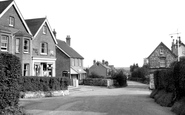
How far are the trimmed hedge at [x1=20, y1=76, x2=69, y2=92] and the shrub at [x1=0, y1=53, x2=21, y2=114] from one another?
32.8 feet

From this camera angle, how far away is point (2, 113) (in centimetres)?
1055

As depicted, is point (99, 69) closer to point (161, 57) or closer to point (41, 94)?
point (161, 57)

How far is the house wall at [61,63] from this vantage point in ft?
155

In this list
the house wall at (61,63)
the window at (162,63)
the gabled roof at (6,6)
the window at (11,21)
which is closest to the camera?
the gabled roof at (6,6)

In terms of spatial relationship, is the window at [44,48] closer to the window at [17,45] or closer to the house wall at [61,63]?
the window at [17,45]

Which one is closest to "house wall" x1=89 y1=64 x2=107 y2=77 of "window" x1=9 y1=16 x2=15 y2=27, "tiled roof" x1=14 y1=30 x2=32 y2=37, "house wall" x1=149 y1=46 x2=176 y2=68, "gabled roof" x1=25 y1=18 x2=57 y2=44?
"house wall" x1=149 y1=46 x2=176 y2=68

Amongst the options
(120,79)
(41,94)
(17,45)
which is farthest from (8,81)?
(120,79)

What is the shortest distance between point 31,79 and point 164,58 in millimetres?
46913

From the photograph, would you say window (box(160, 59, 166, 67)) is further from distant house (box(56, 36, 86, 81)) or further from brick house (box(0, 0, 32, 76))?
brick house (box(0, 0, 32, 76))

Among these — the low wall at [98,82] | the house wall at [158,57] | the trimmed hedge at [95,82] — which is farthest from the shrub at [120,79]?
the house wall at [158,57]

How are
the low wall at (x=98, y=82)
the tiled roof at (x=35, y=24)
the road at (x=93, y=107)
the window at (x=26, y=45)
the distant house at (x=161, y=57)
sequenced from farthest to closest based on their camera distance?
1. the distant house at (x=161, y=57)
2. the low wall at (x=98, y=82)
3. the tiled roof at (x=35, y=24)
4. the window at (x=26, y=45)
5. the road at (x=93, y=107)

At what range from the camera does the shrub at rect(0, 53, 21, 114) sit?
35.9 feet

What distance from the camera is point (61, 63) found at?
4797cm

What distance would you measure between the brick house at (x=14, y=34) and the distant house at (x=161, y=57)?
129ft
